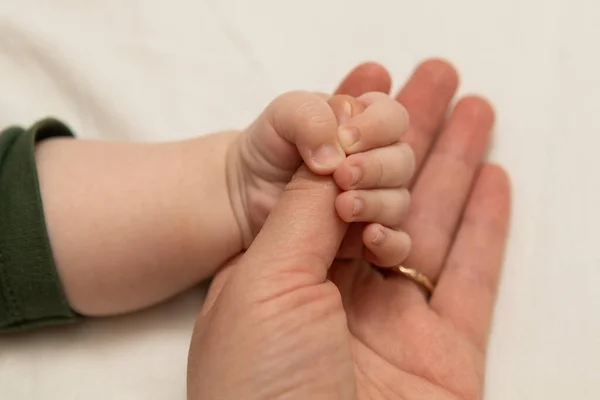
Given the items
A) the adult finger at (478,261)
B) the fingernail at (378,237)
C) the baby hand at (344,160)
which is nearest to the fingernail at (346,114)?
the baby hand at (344,160)

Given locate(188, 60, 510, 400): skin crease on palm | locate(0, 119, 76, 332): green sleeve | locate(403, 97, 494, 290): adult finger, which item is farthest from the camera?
locate(403, 97, 494, 290): adult finger

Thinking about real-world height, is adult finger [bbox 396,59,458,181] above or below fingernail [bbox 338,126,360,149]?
below

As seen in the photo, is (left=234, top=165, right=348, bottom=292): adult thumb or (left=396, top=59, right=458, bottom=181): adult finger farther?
(left=396, top=59, right=458, bottom=181): adult finger

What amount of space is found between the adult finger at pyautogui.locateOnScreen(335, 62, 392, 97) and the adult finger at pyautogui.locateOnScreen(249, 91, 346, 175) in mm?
184

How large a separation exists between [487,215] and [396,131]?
212 millimetres

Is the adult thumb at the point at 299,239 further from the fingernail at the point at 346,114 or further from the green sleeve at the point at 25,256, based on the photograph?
the green sleeve at the point at 25,256

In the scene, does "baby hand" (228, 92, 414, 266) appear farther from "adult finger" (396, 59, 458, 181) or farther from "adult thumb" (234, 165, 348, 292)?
"adult finger" (396, 59, 458, 181)

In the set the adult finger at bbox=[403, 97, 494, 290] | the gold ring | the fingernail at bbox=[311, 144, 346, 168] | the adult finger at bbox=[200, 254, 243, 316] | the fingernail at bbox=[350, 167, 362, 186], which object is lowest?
the gold ring

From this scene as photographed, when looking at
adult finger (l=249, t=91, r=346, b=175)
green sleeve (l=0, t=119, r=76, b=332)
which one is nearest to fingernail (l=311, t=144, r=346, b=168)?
adult finger (l=249, t=91, r=346, b=175)

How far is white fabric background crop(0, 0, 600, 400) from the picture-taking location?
2.50 feet

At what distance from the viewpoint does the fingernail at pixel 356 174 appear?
2.11 ft

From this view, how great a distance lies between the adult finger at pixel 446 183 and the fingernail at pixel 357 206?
0.20m

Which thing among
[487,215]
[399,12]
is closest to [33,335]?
[487,215]

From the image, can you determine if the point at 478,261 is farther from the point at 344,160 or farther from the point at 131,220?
the point at 131,220
